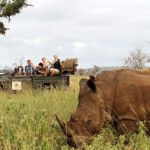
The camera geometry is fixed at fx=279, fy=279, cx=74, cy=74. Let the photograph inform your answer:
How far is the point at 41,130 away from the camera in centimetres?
457

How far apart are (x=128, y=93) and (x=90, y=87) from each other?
0.63 meters

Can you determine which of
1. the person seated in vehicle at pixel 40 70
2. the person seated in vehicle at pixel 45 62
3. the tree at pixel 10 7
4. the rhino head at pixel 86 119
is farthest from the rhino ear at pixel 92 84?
the tree at pixel 10 7

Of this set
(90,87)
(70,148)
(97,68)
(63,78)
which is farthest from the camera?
(97,68)

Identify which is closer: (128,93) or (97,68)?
(128,93)

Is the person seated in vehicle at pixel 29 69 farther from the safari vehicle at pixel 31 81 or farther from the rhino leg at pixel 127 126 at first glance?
the rhino leg at pixel 127 126

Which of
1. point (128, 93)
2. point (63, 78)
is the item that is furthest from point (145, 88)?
point (63, 78)

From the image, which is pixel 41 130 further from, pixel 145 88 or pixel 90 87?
pixel 145 88

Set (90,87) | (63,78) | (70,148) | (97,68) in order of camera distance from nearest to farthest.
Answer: (70,148)
(90,87)
(63,78)
(97,68)

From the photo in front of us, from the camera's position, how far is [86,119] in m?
4.02

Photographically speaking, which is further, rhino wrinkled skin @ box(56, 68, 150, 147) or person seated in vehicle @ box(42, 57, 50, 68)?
person seated in vehicle @ box(42, 57, 50, 68)

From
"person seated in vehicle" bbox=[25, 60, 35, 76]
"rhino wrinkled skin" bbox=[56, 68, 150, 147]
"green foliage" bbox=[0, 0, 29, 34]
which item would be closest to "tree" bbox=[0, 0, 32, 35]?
"green foliage" bbox=[0, 0, 29, 34]

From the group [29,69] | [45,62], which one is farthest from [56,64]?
[29,69]

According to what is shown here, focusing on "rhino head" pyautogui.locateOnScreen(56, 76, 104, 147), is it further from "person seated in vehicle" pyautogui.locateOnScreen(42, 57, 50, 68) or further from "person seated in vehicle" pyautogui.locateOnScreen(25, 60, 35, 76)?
"person seated in vehicle" pyautogui.locateOnScreen(25, 60, 35, 76)

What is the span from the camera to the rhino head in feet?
12.6
